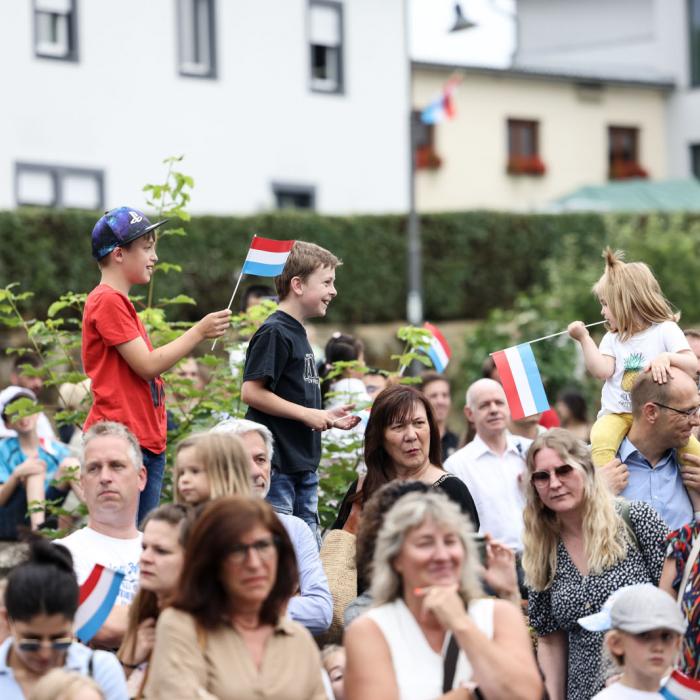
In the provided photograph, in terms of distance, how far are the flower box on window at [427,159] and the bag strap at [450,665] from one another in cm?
3064

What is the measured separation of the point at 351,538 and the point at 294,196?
74.0ft

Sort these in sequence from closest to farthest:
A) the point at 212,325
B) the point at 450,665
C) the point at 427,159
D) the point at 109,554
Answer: the point at 450,665
the point at 109,554
the point at 212,325
the point at 427,159

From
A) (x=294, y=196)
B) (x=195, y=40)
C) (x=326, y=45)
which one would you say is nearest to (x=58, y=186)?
(x=195, y=40)

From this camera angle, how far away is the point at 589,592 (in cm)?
658

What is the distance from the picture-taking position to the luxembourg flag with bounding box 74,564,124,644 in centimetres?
615

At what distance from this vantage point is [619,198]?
36.5m

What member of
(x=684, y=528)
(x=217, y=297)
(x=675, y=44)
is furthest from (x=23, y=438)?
(x=675, y=44)

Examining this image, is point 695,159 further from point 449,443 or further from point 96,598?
point 96,598

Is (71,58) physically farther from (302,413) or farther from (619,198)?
(302,413)

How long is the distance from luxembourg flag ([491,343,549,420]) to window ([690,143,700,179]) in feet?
112

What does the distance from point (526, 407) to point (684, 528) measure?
2.56 metres

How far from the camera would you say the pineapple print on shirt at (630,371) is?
312 inches

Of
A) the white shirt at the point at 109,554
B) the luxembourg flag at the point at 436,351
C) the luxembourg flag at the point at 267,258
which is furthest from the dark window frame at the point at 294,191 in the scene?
the white shirt at the point at 109,554

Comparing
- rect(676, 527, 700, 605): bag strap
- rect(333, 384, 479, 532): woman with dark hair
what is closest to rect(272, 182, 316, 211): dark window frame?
rect(333, 384, 479, 532): woman with dark hair
